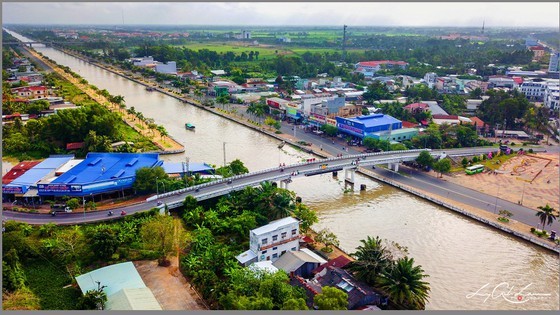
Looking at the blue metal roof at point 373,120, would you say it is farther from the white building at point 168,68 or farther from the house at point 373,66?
the white building at point 168,68

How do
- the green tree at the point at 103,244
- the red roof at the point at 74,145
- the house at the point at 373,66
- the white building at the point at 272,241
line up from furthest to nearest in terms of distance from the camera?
the house at the point at 373,66 → the red roof at the point at 74,145 → the green tree at the point at 103,244 → the white building at the point at 272,241

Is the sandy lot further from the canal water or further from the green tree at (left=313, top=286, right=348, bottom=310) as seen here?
the green tree at (left=313, top=286, right=348, bottom=310)

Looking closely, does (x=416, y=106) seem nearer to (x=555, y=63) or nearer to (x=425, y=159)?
(x=425, y=159)

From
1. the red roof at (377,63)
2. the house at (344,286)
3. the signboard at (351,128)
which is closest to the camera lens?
the house at (344,286)

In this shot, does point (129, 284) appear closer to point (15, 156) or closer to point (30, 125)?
point (15, 156)

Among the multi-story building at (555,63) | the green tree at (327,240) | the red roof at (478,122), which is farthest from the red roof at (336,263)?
the multi-story building at (555,63)

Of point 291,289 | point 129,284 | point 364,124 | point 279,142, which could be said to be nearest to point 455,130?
point 364,124
